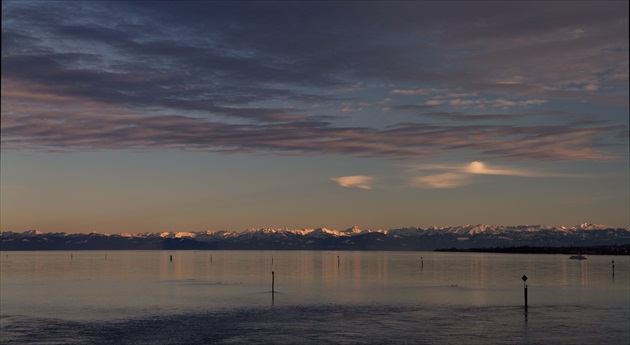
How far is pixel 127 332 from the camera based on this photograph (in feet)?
208

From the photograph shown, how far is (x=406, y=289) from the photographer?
124062 mm

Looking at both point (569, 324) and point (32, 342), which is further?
point (569, 324)

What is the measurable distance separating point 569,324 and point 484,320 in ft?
29.1

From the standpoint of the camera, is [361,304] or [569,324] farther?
[361,304]

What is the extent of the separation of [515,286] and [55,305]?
283 ft

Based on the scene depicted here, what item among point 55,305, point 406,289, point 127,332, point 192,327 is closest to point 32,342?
point 127,332

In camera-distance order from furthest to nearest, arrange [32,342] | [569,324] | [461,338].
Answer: [569,324], [461,338], [32,342]

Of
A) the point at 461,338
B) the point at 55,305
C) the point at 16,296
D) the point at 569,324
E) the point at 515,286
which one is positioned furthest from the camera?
the point at 515,286

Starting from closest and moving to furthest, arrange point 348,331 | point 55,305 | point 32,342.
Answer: point 32,342 < point 348,331 < point 55,305

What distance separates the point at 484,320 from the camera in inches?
2923

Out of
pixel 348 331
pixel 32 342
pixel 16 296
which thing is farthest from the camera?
pixel 16 296

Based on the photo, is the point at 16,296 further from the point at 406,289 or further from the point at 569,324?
the point at 569,324

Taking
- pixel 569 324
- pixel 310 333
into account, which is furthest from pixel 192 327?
pixel 569 324

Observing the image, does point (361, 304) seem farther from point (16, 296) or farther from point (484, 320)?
point (16, 296)
